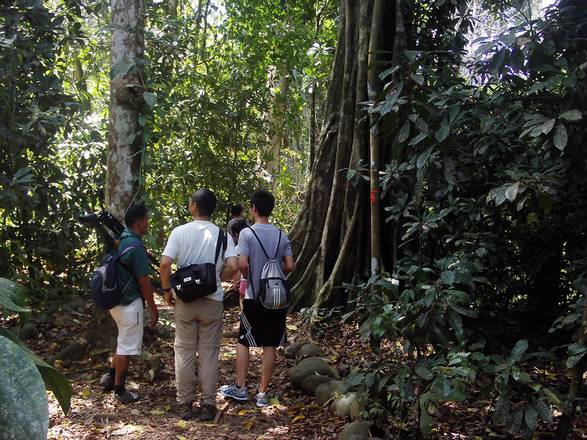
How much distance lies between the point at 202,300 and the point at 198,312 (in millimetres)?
99

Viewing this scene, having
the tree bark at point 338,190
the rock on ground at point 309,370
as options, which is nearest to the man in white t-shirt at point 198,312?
the rock on ground at point 309,370

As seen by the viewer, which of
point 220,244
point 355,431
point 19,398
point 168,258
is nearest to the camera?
point 19,398

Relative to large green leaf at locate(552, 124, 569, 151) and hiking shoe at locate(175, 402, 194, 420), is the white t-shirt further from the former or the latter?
large green leaf at locate(552, 124, 569, 151)

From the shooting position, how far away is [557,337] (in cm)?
557

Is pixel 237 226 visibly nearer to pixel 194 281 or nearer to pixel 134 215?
pixel 134 215

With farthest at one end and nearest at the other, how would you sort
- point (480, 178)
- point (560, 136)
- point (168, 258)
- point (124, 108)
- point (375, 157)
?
point (375, 157), point (124, 108), point (480, 178), point (168, 258), point (560, 136)

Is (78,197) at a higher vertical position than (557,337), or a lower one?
higher

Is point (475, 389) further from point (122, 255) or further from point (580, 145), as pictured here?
point (122, 255)

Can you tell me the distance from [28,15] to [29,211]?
2029mm

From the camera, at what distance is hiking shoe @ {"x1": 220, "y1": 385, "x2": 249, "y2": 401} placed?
5.00 metres

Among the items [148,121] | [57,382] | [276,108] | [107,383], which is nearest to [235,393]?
[107,383]

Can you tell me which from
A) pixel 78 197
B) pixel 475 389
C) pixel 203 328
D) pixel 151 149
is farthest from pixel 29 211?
pixel 475 389

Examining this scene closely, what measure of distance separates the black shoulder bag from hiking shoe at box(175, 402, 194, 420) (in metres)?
0.88

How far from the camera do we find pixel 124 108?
564 centimetres
